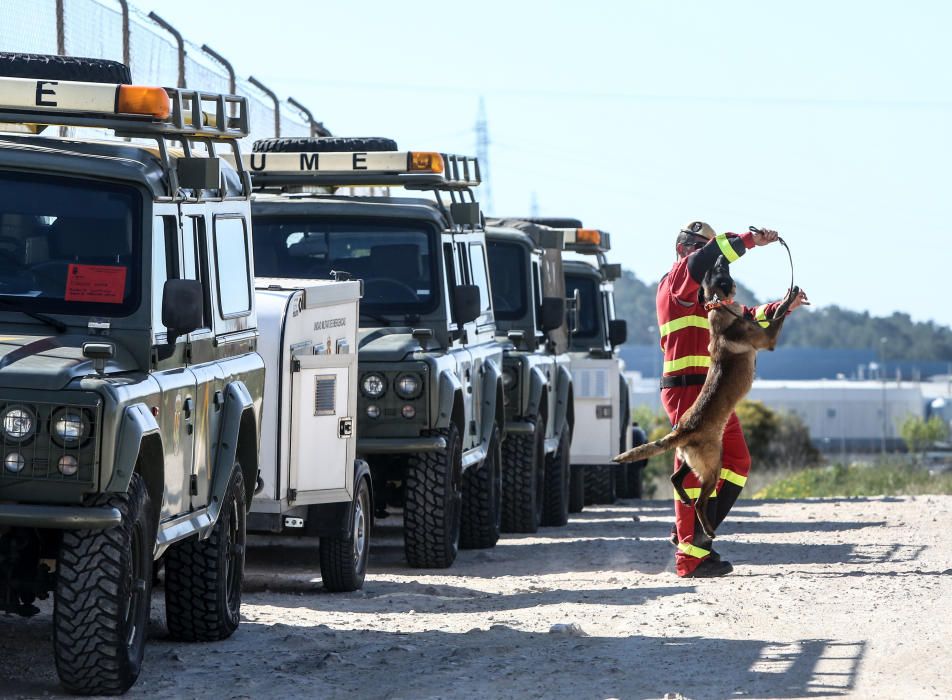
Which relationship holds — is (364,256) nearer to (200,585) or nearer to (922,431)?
(200,585)

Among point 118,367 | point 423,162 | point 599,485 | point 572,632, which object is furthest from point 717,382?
point 599,485

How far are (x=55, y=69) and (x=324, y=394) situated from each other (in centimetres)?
243

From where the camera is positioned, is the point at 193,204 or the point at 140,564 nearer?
the point at 140,564

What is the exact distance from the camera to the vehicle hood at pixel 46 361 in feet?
22.7

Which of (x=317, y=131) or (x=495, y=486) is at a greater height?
(x=317, y=131)

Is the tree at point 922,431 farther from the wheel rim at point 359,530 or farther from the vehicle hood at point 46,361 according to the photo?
the vehicle hood at point 46,361

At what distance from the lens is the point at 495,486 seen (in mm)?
14742

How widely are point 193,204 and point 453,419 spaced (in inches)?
185

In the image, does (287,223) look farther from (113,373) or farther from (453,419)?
(113,373)

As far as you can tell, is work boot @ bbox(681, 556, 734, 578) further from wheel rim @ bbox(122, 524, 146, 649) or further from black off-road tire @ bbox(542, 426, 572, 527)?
black off-road tire @ bbox(542, 426, 572, 527)

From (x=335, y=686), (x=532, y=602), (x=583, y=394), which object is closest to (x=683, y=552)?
(x=532, y=602)

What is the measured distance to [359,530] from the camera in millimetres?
11438

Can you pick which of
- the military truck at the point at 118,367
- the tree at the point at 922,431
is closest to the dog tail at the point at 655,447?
the military truck at the point at 118,367

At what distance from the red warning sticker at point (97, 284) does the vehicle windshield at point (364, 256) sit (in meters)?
4.61
